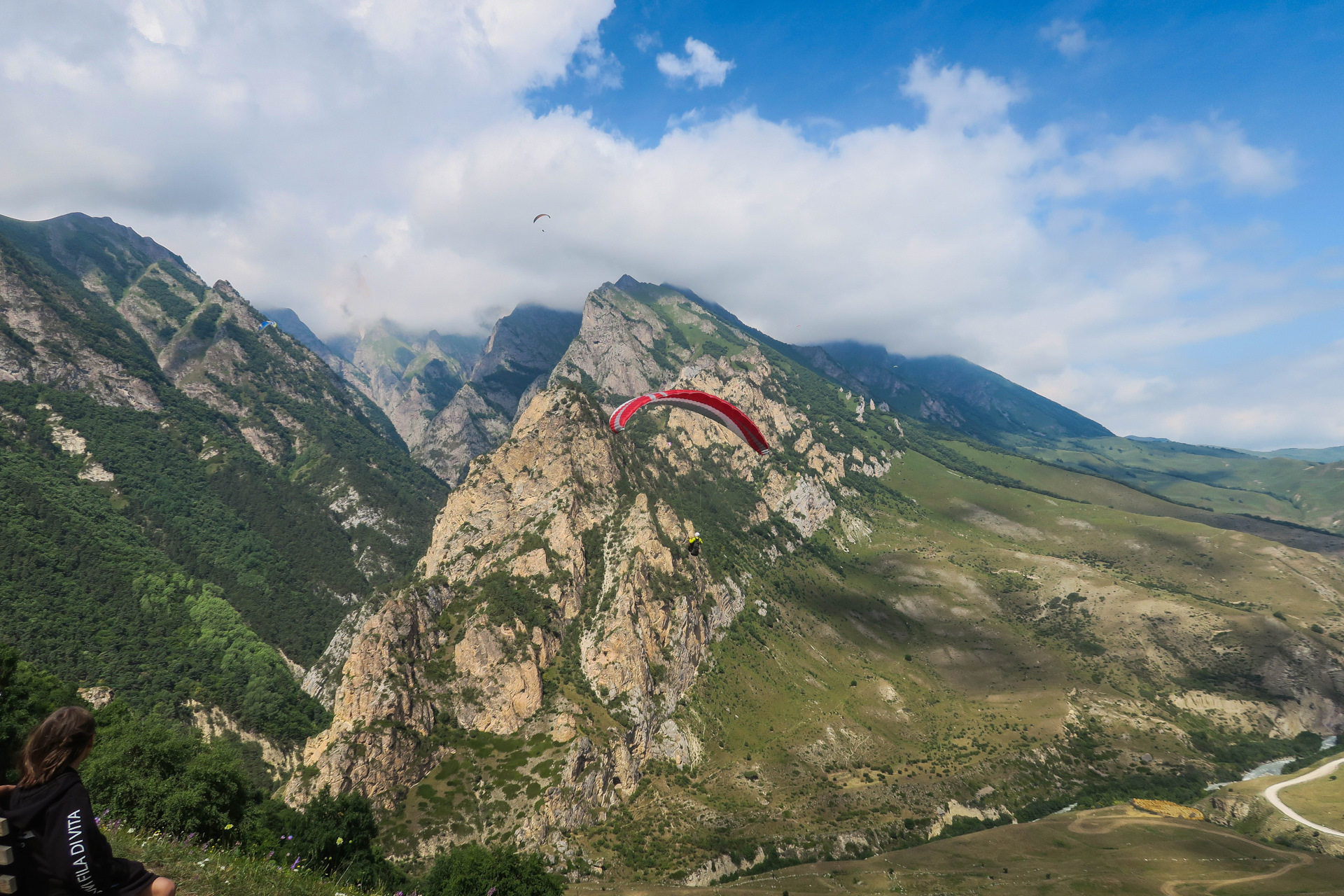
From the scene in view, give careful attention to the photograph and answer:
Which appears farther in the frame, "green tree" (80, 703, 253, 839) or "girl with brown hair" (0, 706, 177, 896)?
"green tree" (80, 703, 253, 839)

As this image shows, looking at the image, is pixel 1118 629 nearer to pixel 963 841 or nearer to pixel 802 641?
pixel 802 641

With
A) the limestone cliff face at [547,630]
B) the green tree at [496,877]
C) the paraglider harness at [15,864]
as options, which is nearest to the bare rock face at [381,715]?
the limestone cliff face at [547,630]

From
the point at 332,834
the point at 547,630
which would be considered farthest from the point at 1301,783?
Answer: the point at 332,834

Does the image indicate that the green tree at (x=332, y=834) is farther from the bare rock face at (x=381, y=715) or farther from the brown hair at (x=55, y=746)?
the brown hair at (x=55, y=746)

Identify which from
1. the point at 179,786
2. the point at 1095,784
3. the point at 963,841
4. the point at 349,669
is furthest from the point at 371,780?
the point at 1095,784

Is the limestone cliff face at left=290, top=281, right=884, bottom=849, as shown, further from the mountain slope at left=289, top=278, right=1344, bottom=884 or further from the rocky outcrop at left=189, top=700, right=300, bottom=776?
the rocky outcrop at left=189, top=700, right=300, bottom=776

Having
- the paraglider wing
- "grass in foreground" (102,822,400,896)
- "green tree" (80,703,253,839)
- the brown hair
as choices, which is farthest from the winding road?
the brown hair
